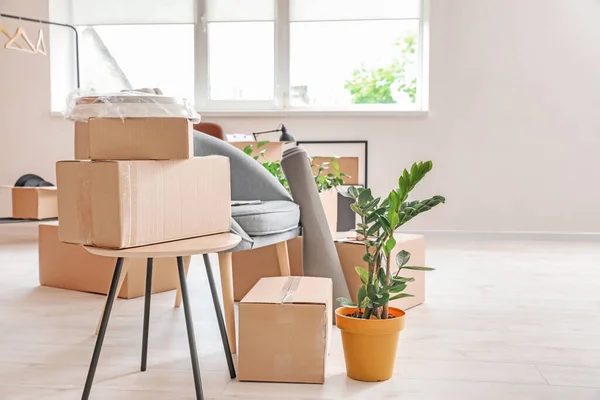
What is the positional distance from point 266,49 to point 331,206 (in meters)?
2.51

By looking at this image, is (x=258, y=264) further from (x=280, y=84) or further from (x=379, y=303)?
(x=280, y=84)

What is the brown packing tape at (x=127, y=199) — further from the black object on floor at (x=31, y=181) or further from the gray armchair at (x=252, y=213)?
the black object on floor at (x=31, y=181)

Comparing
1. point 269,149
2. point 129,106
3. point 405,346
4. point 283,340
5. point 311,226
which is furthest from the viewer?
point 269,149

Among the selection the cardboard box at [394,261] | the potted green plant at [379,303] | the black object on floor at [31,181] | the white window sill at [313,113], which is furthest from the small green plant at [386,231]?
the black object on floor at [31,181]

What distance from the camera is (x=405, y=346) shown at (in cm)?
197

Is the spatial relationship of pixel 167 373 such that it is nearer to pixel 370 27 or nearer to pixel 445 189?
pixel 445 189

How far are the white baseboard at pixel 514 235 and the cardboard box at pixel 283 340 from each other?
9.80 ft

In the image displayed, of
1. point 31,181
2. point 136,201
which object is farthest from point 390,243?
point 31,181

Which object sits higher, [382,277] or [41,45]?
[41,45]

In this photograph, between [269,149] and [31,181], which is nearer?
[269,149]

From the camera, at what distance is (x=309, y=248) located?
2301 mm

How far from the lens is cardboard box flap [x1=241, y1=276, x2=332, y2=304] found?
169 centimetres

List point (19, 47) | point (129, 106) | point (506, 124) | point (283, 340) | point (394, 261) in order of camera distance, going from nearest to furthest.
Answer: point (129, 106) < point (283, 340) < point (394, 261) < point (506, 124) < point (19, 47)

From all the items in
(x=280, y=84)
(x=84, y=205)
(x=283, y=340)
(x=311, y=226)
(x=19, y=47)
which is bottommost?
(x=283, y=340)
